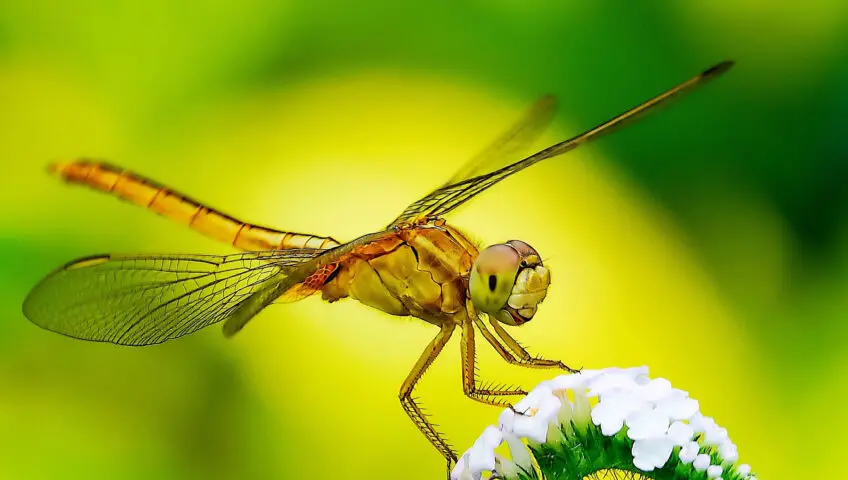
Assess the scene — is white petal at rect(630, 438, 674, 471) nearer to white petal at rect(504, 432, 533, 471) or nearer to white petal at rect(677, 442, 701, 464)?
white petal at rect(677, 442, 701, 464)

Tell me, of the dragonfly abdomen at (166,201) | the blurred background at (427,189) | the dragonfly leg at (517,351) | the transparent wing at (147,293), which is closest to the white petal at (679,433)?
the dragonfly leg at (517,351)

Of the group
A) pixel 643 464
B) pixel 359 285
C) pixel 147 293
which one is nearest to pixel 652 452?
pixel 643 464

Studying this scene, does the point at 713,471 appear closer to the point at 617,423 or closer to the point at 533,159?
the point at 617,423

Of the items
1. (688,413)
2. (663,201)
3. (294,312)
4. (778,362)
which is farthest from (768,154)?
(688,413)

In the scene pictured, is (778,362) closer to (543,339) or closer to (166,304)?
(543,339)

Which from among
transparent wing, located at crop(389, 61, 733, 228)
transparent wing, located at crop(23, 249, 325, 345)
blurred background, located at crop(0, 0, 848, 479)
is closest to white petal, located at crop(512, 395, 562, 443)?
transparent wing, located at crop(389, 61, 733, 228)

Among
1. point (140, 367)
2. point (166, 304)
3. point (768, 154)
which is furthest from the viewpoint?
point (768, 154)

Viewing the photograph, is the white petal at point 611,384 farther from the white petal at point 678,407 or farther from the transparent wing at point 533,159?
the transparent wing at point 533,159
